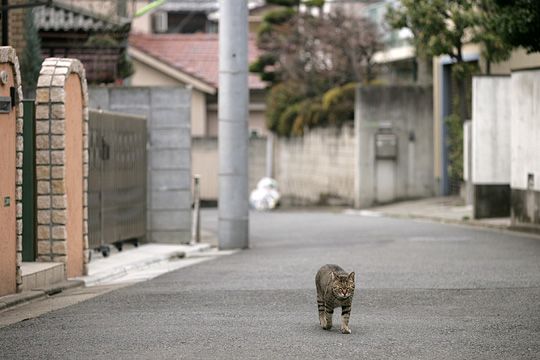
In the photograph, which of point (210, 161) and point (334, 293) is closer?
point (334, 293)

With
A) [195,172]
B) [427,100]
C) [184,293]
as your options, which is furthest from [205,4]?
[184,293]

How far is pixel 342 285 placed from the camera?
428 inches

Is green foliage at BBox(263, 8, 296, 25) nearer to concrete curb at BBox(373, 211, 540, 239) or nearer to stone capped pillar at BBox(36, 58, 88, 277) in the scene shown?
concrete curb at BBox(373, 211, 540, 239)

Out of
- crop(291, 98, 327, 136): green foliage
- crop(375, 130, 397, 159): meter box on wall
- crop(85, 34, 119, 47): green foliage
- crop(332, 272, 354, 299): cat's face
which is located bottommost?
crop(332, 272, 354, 299): cat's face

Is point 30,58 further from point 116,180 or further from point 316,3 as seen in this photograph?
point 316,3

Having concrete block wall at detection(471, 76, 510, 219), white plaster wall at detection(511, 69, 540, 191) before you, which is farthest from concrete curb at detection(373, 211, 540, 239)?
white plaster wall at detection(511, 69, 540, 191)

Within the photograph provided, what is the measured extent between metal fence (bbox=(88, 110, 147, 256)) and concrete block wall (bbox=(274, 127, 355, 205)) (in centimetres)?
1837

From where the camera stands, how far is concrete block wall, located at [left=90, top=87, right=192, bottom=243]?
926 inches

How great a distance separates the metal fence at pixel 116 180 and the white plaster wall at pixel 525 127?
23.0 ft

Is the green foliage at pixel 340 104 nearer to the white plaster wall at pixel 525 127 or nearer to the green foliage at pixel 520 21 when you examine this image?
the white plaster wall at pixel 525 127

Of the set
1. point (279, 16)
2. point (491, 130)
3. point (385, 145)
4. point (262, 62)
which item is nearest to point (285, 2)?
point (279, 16)

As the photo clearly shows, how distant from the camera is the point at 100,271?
17.7 meters

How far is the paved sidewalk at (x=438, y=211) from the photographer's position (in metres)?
27.5

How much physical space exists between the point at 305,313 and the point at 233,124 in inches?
420
